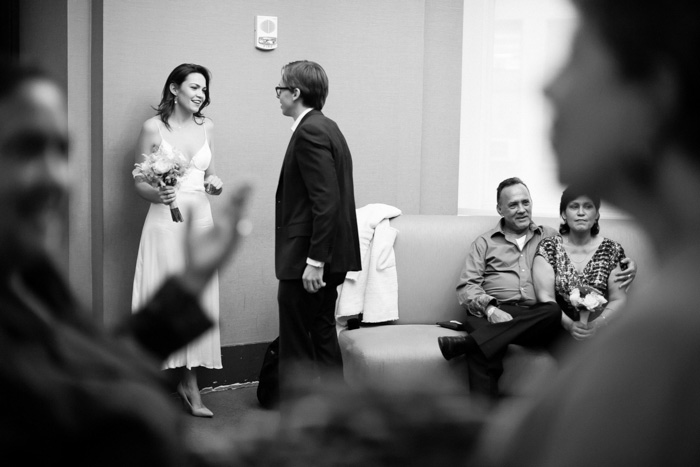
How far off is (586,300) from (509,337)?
0.49m

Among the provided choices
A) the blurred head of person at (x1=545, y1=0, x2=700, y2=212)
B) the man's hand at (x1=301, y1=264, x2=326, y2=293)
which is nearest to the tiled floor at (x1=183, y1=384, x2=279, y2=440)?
the man's hand at (x1=301, y1=264, x2=326, y2=293)

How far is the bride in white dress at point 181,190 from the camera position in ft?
16.4

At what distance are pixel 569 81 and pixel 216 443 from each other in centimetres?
47

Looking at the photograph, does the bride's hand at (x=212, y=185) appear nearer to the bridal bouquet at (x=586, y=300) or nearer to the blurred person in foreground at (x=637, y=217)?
the bridal bouquet at (x=586, y=300)

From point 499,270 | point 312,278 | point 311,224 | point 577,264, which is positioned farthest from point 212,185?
point 577,264

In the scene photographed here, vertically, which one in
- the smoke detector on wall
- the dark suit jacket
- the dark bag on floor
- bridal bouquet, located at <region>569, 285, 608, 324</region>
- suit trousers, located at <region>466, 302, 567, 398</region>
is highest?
the smoke detector on wall

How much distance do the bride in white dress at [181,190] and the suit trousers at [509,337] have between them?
5.27 feet

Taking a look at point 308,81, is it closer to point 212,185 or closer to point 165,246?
point 212,185

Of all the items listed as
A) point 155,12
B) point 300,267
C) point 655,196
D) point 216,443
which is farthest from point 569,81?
point 155,12

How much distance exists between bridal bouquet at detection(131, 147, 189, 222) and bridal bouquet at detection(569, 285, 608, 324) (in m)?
2.38

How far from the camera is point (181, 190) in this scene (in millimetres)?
5066

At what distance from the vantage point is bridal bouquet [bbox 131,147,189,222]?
477cm

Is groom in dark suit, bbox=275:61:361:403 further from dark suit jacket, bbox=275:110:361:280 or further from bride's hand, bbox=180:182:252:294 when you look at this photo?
bride's hand, bbox=180:182:252:294

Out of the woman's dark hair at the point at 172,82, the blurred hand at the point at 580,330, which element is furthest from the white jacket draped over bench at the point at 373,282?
the woman's dark hair at the point at 172,82
